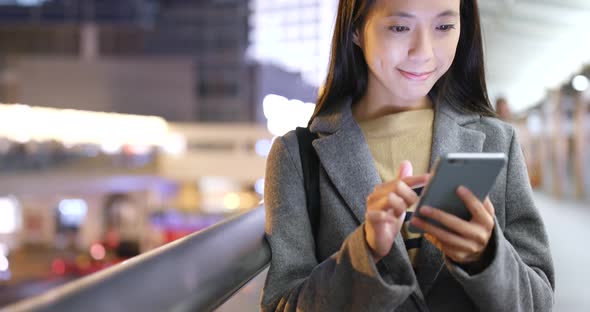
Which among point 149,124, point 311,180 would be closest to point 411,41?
point 311,180

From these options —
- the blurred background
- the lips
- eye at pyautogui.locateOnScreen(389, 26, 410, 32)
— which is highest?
eye at pyautogui.locateOnScreen(389, 26, 410, 32)

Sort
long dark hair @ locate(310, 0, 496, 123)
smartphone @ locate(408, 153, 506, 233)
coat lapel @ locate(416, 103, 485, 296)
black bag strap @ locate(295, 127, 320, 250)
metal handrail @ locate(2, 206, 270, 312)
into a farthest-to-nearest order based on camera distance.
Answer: long dark hair @ locate(310, 0, 496, 123) < black bag strap @ locate(295, 127, 320, 250) < coat lapel @ locate(416, 103, 485, 296) < smartphone @ locate(408, 153, 506, 233) < metal handrail @ locate(2, 206, 270, 312)

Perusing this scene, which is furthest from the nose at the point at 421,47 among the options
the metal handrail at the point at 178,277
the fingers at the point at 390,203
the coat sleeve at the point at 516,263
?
the metal handrail at the point at 178,277

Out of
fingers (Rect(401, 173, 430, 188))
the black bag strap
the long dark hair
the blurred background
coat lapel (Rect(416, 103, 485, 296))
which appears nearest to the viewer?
fingers (Rect(401, 173, 430, 188))

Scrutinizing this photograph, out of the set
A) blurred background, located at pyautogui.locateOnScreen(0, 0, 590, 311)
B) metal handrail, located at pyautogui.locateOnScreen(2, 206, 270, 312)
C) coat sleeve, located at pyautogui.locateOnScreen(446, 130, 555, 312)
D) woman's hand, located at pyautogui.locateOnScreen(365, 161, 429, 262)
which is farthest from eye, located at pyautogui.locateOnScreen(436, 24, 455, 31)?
blurred background, located at pyautogui.locateOnScreen(0, 0, 590, 311)

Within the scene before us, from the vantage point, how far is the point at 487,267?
1120mm

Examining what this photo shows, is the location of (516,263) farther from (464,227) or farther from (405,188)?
(405,188)

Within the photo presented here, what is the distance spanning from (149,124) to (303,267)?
35.6 metres

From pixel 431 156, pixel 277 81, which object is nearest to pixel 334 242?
pixel 431 156

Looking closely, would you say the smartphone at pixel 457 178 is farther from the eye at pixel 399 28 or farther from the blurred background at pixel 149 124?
the blurred background at pixel 149 124

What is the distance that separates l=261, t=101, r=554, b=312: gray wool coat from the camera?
1.15 meters

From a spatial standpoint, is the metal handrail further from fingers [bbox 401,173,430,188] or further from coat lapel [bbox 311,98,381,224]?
fingers [bbox 401,173,430,188]

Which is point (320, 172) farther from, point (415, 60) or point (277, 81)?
point (277, 81)

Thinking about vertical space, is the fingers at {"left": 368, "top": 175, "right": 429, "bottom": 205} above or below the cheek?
below
